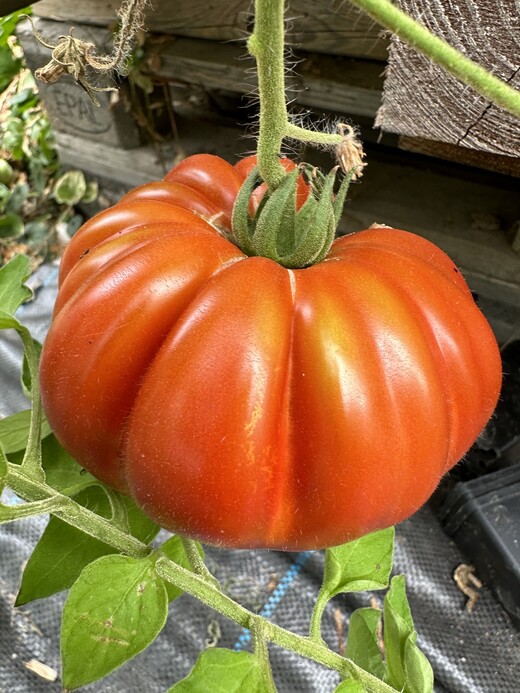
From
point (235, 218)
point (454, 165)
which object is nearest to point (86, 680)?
point (235, 218)

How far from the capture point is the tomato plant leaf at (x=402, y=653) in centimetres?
46

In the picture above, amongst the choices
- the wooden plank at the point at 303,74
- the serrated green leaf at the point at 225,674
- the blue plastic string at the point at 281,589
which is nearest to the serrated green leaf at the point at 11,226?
the wooden plank at the point at 303,74

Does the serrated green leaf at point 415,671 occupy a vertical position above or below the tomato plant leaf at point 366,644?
above

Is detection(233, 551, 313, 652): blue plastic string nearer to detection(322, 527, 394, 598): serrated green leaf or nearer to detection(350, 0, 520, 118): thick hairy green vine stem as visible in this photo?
detection(322, 527, 394, 598): serrated green leaf

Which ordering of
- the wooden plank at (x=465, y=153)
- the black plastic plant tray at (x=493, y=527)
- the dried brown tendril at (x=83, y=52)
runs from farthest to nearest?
the black plastic plant tray at (x=493, y=527) → the wooden plank at (x=465, y=153) → the dried brown tendril at (x=83, y=52)

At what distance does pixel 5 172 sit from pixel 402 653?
67.5 inches

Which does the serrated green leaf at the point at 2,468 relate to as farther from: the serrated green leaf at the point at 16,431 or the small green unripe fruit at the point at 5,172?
the small green unripe fruit at the point at 5,172

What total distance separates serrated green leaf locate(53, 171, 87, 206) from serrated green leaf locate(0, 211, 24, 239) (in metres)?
0.17

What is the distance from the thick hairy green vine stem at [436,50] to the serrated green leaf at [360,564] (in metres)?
0.40

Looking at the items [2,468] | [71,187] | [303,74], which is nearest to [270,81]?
[2,468]

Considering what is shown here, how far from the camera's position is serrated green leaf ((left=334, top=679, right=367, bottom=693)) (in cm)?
41

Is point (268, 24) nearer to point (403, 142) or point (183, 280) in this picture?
point (183, 280)

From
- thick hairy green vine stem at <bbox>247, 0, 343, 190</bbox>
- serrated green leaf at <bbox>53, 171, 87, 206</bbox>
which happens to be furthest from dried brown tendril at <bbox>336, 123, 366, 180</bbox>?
serrated green leaf at <bbox>53, 171, 87, 206</bbox>

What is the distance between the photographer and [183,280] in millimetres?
365
